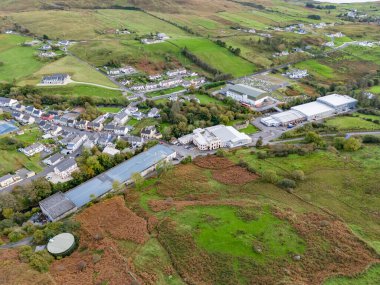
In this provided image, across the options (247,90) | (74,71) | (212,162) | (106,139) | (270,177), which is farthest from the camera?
(74,71)

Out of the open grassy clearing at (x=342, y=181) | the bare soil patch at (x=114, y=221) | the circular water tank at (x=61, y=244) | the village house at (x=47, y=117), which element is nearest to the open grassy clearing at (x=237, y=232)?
the bare soil patch at (x=114, y=221)

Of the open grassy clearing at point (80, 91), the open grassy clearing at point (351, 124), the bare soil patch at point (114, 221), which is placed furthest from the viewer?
the open grassy clearing at point (80, 91)

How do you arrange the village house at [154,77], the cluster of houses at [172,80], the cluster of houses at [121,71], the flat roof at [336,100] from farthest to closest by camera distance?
the cluster of houses at [121,71] → the village house at [154,77] → the cluster of houses at [172,80] → the flat roof at [336,100]

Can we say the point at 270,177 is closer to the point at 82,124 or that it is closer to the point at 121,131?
the point at 121,131

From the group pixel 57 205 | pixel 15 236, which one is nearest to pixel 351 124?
pixel 57 205

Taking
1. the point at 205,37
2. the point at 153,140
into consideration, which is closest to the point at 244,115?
the point at 153,140

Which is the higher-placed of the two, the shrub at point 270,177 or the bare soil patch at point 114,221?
the shrub at point 270,177

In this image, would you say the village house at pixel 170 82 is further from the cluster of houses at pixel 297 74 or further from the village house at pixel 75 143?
the cluster of houses at pixel 297 74
